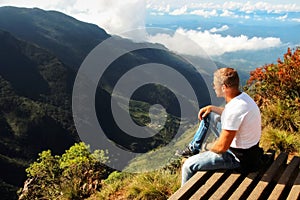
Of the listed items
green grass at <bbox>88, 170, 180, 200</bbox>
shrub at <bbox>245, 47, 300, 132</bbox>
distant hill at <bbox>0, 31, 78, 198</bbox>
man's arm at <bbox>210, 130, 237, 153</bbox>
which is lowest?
distant hill at <bbox>0, 31, 78, 198</bbox>

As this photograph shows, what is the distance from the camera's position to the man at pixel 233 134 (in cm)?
457

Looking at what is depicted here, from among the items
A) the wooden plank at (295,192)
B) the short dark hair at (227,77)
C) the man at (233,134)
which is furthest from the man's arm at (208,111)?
the wooden plank at (295,192)

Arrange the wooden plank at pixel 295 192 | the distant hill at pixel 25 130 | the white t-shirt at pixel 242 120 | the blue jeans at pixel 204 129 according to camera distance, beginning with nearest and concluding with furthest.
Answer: the wooden plank at pixel 295 192
the white t-shirt at pixel 242 120
the blue jeans at pixel 204 129
the distant hill at pixel 25 130

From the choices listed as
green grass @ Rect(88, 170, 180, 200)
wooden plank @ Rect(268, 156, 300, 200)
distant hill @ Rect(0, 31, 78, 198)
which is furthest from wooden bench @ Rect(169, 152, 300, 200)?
distant hill @ Rect(0, 31, 78, 198)

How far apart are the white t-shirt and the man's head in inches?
7.2

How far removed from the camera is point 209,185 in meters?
4.29

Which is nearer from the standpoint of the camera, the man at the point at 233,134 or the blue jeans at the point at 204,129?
the man at the point at 233,134

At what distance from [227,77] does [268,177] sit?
1394mm

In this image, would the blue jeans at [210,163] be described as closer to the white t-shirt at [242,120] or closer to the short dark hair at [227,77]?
the white t-shirt at [242,120]

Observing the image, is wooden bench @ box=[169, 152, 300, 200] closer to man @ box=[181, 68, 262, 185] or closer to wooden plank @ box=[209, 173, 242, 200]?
wooden plank @ box=[209, 173, 242, 200]

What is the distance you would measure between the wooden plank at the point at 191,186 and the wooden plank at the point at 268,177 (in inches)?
25.5

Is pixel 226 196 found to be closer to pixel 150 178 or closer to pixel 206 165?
pixel 206 165

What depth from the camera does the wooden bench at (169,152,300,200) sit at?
4.05 metres

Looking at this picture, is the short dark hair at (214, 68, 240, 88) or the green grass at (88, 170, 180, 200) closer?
the short dark hair at (214, 68, 240, 88)
